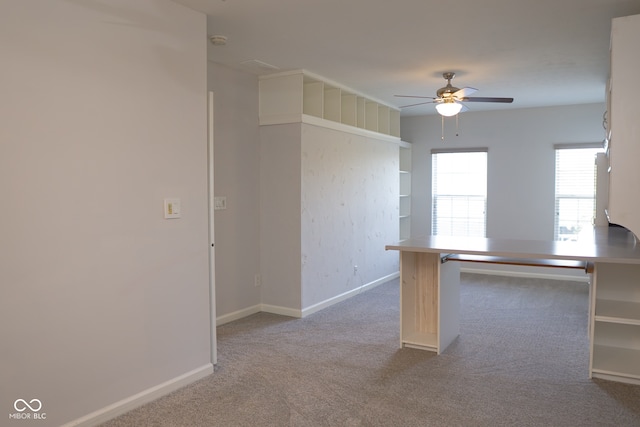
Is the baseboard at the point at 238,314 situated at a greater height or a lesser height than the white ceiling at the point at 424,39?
lesser

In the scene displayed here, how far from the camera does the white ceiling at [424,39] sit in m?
3.22

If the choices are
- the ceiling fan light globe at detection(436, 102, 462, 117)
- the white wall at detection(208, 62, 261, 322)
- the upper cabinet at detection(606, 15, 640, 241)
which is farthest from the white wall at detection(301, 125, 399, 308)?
the upper cabinet at detection(606, 15, 640, 241)

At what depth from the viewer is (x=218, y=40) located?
12.5ft

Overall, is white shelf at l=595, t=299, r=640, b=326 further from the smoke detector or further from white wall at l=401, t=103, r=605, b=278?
white wall at l=401, t=103, r=605, b=278

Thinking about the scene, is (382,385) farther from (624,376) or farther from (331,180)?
(331,180)

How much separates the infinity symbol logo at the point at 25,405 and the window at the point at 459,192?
6148 millimetres

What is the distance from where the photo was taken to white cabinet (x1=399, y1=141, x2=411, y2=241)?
779cm

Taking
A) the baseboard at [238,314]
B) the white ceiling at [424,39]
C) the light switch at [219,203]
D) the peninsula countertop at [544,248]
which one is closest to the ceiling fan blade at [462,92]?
the white ceiling at [424,39]

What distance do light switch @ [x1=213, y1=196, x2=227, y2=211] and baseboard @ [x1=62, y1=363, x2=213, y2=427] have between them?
63.8 inches

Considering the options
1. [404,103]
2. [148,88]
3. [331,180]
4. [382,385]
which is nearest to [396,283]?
[331,180]

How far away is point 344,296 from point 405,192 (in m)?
2.73

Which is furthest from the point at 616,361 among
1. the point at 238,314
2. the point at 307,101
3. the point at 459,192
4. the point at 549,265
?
the point at 459,192

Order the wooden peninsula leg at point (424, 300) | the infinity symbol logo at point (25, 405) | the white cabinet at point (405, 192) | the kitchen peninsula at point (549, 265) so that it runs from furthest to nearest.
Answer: the white cabinet at point (405, 192), the wooden peninsula leg at point (424, 300), the kitchen peninsula at point (549, 265), the infinity symbol logo at point (25, 405)

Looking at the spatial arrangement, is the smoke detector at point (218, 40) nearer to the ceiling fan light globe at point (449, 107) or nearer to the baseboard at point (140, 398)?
the ceiling fan light globe at point (449, 107)
